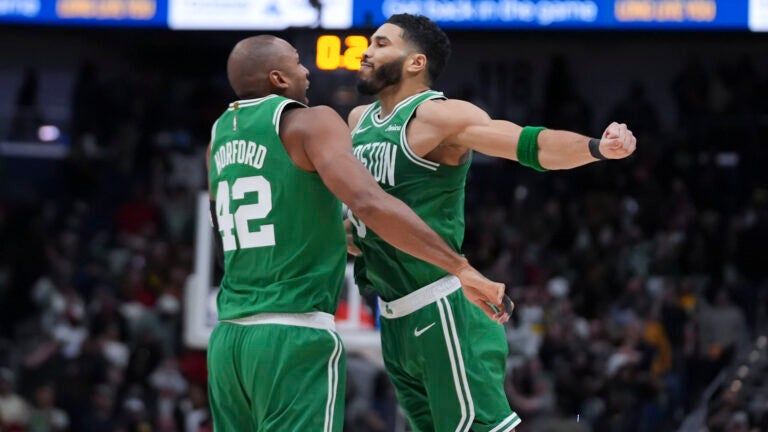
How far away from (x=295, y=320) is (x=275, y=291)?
0.39 feet

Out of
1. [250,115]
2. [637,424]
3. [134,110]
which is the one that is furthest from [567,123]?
[250,115]

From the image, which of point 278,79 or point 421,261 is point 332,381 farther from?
point 278,79

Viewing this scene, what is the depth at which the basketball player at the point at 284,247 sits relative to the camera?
13.3 ft

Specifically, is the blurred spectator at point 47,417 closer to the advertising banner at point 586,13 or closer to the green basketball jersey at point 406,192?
the advertising banner at point 586,13

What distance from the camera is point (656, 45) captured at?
52.0ft

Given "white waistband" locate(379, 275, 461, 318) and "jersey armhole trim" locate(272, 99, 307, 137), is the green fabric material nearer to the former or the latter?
"white waistband" locate(379, 275, 461, 318)

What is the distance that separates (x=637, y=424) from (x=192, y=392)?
4.21 m

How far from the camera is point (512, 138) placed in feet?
14.3

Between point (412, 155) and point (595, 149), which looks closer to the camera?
point (595, 149)

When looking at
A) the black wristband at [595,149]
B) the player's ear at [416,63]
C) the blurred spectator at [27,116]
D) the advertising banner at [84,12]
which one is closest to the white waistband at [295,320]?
the black wristband at [595,149]

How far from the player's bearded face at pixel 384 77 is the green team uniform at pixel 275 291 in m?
0.69

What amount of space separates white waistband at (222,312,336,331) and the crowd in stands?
22.6 feet

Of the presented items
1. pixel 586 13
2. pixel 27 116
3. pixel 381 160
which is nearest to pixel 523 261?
pixel 586 13

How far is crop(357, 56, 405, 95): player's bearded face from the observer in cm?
488
